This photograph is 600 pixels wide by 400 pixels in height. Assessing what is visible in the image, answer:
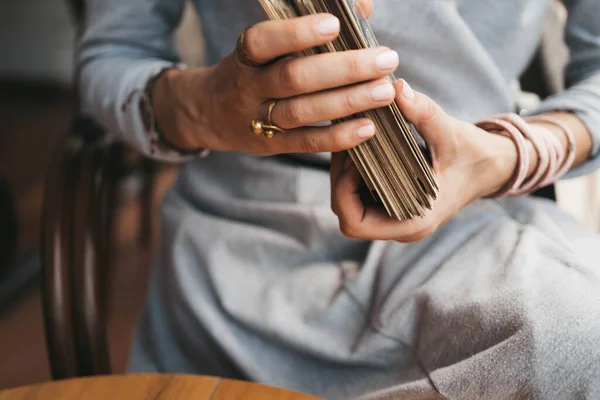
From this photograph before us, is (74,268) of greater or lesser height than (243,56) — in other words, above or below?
below

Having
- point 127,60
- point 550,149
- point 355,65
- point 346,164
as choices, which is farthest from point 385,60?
point 127,60

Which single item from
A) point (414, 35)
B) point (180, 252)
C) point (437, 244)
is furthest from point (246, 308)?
point (414, 35)

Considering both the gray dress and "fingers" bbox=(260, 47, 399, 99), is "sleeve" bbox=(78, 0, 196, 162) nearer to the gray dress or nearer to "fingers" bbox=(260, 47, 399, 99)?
the gray dress

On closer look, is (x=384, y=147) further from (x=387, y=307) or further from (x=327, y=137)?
(x=387, y=307)

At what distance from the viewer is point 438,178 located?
527 mm

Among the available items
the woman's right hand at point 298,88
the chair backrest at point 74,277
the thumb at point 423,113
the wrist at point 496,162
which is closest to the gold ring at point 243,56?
the woman's right hand at point 298,88

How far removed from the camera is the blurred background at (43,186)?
1.02m

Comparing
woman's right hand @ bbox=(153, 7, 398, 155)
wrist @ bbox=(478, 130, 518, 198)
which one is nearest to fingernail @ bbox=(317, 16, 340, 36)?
woman's right hand @ bbox=(153, 7, 398, 155)

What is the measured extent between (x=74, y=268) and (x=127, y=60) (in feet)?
0.82

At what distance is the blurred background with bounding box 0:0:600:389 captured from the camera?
102 centimetres

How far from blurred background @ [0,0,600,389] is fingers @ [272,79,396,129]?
0.36 m

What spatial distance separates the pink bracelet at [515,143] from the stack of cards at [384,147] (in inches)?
5.1

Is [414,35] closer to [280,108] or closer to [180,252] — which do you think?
[280,108]

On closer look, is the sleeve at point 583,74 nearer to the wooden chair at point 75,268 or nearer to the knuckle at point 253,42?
the knuckle at point 253,42
